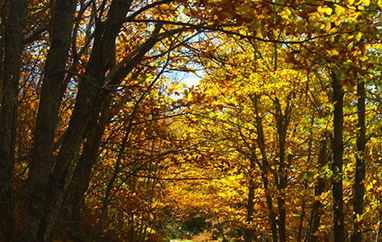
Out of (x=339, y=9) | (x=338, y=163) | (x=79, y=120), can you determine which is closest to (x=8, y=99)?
(x=79, y=120)

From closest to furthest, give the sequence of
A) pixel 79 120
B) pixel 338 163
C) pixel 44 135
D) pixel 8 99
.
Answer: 1. pixel 44 135
2. pixel 79 120
3. pixel 8 99
4. pixel 338 163

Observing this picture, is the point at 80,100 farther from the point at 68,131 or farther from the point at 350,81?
the point at 350,81

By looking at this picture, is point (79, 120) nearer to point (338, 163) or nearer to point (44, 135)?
point (44, 135)

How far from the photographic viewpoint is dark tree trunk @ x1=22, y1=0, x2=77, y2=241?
2.04m

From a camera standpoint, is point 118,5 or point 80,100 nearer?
point 80,100

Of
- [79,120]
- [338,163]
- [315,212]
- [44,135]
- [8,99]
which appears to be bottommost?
[315,212]

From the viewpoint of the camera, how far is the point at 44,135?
2053mm

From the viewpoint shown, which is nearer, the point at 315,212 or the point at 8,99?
the point at 8,99

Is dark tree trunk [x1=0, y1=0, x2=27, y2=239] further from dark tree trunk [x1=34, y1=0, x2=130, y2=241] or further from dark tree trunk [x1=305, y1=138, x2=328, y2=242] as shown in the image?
dark tree trunk [x1=305, y1=138, x2=328, y2=242]

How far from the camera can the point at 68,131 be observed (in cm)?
225

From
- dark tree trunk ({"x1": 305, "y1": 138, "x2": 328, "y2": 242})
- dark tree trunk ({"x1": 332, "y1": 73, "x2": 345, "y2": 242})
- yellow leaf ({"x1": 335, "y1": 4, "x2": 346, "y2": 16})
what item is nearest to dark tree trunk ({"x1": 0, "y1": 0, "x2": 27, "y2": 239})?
yellow leaf ({"x1": 335, "y1": 4, "x2": 346, "y2": 16})

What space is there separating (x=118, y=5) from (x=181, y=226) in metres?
25.1

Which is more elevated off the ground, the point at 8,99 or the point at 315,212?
the point at 8,99

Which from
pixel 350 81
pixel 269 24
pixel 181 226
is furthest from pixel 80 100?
pixel 181 226
